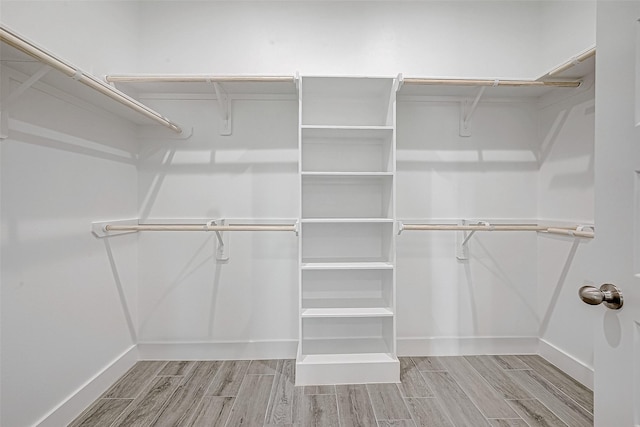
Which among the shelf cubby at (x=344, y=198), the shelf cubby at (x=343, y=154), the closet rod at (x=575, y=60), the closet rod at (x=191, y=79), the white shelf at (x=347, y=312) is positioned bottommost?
the white shelf at (x=347, y=312)

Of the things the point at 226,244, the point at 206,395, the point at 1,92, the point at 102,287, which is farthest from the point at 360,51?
the point at 206,395

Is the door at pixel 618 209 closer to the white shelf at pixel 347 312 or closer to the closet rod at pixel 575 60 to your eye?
the closet rod at pixel 575 60

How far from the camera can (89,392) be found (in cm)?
192

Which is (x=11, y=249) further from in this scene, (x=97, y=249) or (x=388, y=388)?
(x=388, y=388)

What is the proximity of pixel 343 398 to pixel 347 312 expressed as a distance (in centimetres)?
46

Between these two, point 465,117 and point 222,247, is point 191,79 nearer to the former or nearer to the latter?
point 222,247

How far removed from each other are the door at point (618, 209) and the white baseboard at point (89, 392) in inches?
79.3

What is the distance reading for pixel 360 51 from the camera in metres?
2.56

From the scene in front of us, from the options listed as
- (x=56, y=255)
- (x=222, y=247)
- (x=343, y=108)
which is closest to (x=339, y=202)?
(x=343, y=108)

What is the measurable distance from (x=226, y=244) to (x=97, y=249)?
74cm

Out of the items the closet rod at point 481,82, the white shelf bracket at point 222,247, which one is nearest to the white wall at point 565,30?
the closet rod at point 481,82

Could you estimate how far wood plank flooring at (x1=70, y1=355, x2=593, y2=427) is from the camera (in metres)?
1.80

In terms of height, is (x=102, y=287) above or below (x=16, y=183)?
below

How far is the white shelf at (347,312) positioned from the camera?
218 centimetres
